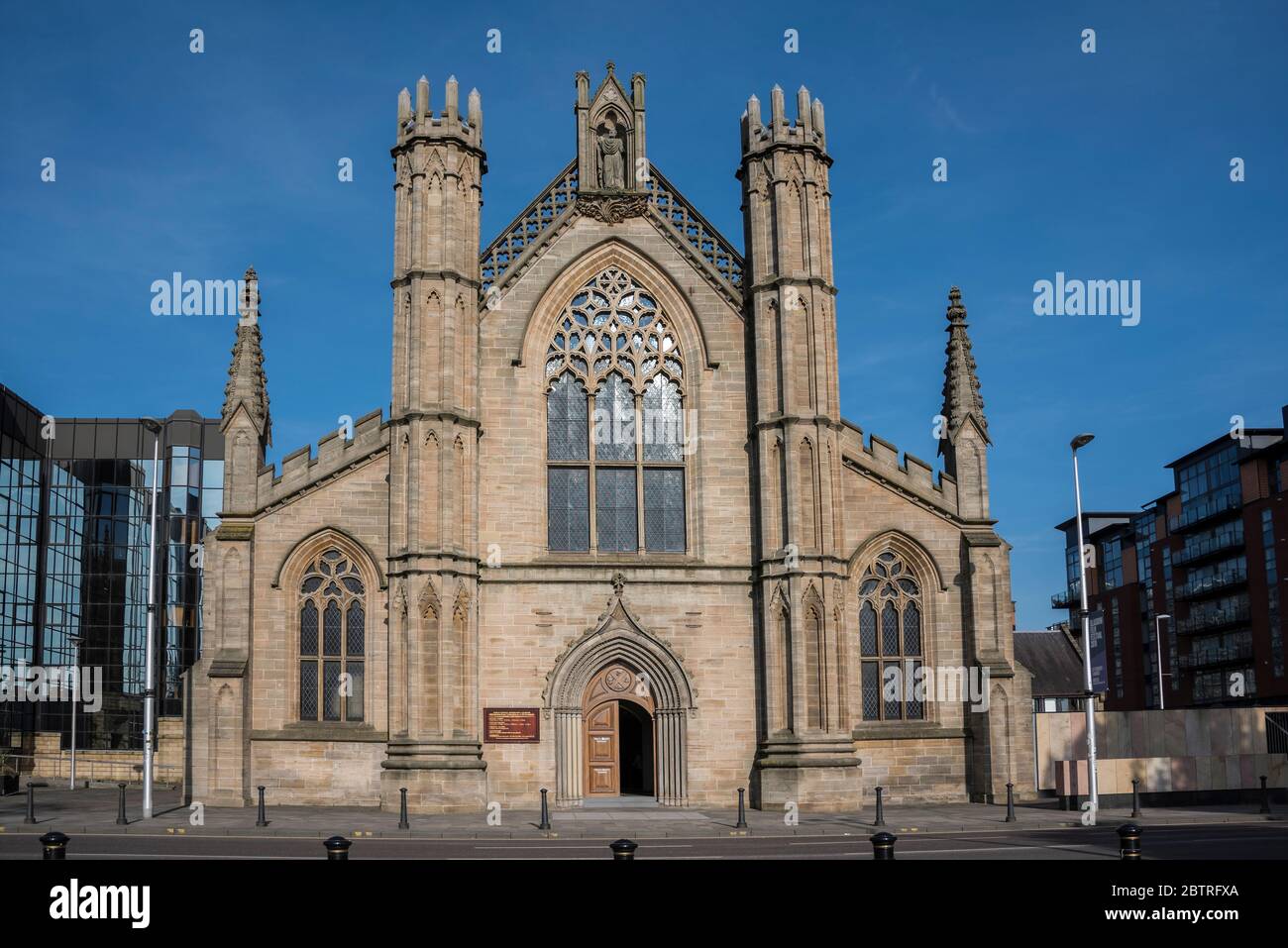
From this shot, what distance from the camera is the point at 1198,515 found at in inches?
3568

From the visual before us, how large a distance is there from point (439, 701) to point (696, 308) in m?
12.6

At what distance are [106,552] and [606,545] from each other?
148 ft

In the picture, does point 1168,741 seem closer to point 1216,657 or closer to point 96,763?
point 96,763

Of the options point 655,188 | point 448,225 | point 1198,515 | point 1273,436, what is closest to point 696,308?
point 655,188

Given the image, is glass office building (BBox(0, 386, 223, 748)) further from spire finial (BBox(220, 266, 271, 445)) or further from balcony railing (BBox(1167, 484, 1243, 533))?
balcony railing (BBox(1167, 484, 1243, 533))

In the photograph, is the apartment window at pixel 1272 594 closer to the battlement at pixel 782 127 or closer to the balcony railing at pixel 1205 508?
the balcony railing at pixel 1205 508

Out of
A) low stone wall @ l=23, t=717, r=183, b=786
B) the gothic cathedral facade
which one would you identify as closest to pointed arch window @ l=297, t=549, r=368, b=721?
the gothic cathedral facade

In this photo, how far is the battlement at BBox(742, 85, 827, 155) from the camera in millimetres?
34812

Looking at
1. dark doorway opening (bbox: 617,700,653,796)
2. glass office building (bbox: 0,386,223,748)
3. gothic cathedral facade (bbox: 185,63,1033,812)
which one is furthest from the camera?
glass office building (bbox: 0,386,223,748)

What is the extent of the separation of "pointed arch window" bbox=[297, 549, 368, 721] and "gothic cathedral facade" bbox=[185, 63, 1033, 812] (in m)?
0.07

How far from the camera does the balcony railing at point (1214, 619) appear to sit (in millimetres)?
85688

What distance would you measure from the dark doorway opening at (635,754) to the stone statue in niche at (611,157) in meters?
14.4
